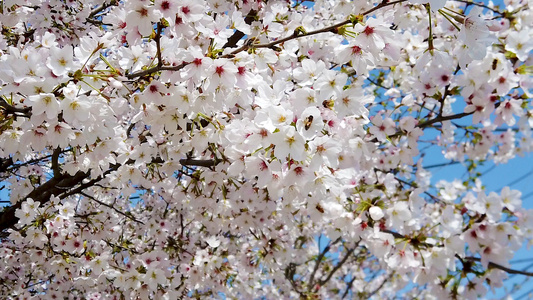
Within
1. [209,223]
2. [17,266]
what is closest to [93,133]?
[209,223]

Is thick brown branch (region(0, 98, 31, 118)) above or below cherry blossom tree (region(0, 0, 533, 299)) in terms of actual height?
below

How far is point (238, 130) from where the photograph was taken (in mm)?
1857

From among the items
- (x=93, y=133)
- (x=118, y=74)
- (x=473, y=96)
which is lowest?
(x=93, y=133)

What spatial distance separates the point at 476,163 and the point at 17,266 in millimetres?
5935

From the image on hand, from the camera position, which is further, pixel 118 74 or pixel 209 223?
pixel 209 223

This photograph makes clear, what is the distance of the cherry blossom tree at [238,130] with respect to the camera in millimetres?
1790

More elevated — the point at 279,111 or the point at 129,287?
the point at 279,111

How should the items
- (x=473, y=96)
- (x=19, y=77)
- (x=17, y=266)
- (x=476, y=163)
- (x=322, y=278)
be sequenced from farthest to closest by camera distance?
(x=322, y=278) < (x=476, y=163) < (x=17, y=266) < (x=473, y=96) < (x=19, y=77)

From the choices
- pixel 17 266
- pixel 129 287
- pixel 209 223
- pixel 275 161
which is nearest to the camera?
pixel 275 161

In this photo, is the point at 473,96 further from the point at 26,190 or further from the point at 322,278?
the point at 322,278

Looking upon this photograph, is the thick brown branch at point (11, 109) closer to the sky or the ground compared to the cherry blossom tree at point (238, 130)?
closer to the ground

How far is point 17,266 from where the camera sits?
4152 millimetres

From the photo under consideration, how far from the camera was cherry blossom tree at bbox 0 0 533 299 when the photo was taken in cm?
179

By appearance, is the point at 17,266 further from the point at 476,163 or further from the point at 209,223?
the point at 476,163
